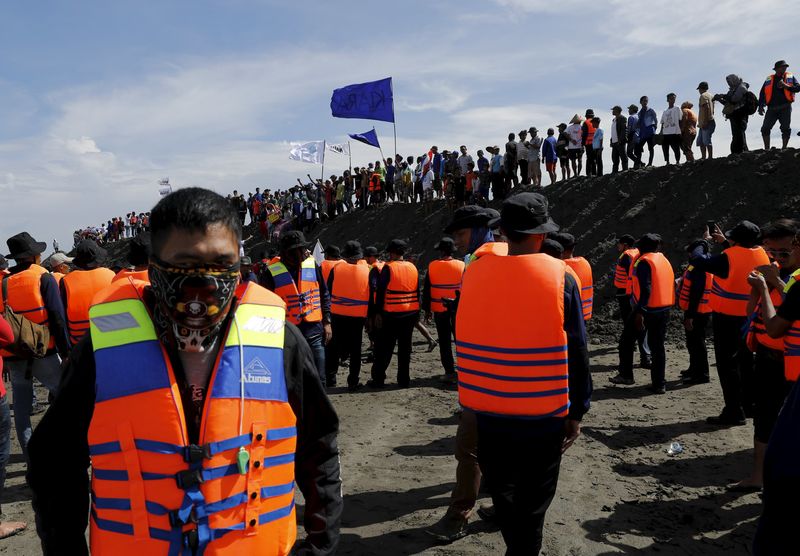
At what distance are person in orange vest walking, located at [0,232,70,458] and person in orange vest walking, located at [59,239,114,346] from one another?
0.76 m

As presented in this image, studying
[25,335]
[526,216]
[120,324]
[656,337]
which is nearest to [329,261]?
[656,337]

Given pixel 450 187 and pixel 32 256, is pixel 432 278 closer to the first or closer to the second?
pixel 32 256

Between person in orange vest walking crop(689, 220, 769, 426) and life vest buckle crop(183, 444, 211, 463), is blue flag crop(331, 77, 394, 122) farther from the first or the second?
life vest buckle crop(183, 444, 211, 463)

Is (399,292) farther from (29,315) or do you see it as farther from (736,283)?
(29,315)

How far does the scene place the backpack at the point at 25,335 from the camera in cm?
567

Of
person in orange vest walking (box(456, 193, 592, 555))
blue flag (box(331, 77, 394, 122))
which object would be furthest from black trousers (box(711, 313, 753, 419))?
blue flag (box(331, 77, 394, 122))

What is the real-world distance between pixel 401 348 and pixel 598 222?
10.5 m

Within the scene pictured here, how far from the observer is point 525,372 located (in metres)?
3.38

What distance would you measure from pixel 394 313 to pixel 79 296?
4472mm

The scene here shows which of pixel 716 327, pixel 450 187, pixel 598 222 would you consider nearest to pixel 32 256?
pixel 716 327

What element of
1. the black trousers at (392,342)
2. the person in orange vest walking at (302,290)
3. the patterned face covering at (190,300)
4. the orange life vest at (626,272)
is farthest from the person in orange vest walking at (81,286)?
the orange life vest at (626,272)

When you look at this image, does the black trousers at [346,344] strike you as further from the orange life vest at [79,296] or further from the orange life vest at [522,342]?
the orange life vest at [522,342]

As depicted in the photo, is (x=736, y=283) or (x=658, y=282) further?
(x=658, y=282)

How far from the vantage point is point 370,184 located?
26531 millimetres
